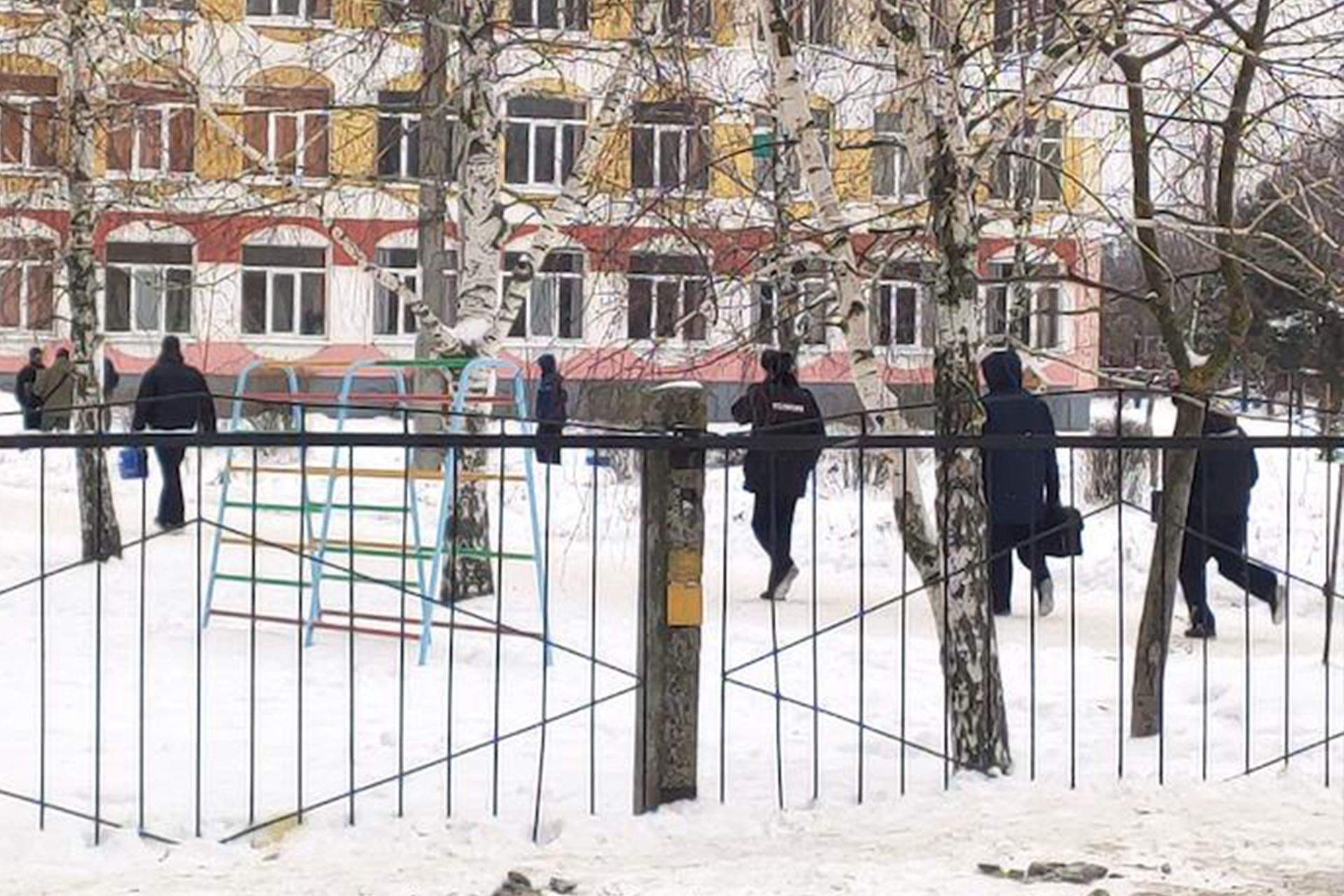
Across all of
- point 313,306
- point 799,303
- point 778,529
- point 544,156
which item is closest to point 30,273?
point 778,529

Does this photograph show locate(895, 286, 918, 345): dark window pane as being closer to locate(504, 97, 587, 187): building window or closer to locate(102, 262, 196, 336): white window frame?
locate(504, 97, 587, 187): building window

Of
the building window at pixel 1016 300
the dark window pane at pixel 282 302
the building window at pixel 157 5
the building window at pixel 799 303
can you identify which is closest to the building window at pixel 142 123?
the building window at pixel 157 5

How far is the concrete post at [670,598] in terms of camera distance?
582 cm

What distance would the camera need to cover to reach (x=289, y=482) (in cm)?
1869

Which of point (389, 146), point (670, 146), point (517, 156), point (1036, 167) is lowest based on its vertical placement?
point (1036, 167)

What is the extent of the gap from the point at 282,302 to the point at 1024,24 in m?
31.6

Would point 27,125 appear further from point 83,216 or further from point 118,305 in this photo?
point 118,305

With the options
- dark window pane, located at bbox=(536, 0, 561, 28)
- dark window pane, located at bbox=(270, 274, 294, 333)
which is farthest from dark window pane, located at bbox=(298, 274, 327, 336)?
dark window pane, located at bbox=(536, 0, 561, 28)

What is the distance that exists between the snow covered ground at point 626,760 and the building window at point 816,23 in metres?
2.43

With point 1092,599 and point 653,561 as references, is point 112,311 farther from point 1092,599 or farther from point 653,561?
point 653,561

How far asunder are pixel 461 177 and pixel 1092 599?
5.01m

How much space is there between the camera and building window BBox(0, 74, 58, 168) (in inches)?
561

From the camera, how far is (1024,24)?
7.31 metres

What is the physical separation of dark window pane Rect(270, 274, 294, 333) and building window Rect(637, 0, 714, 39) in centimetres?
2631
